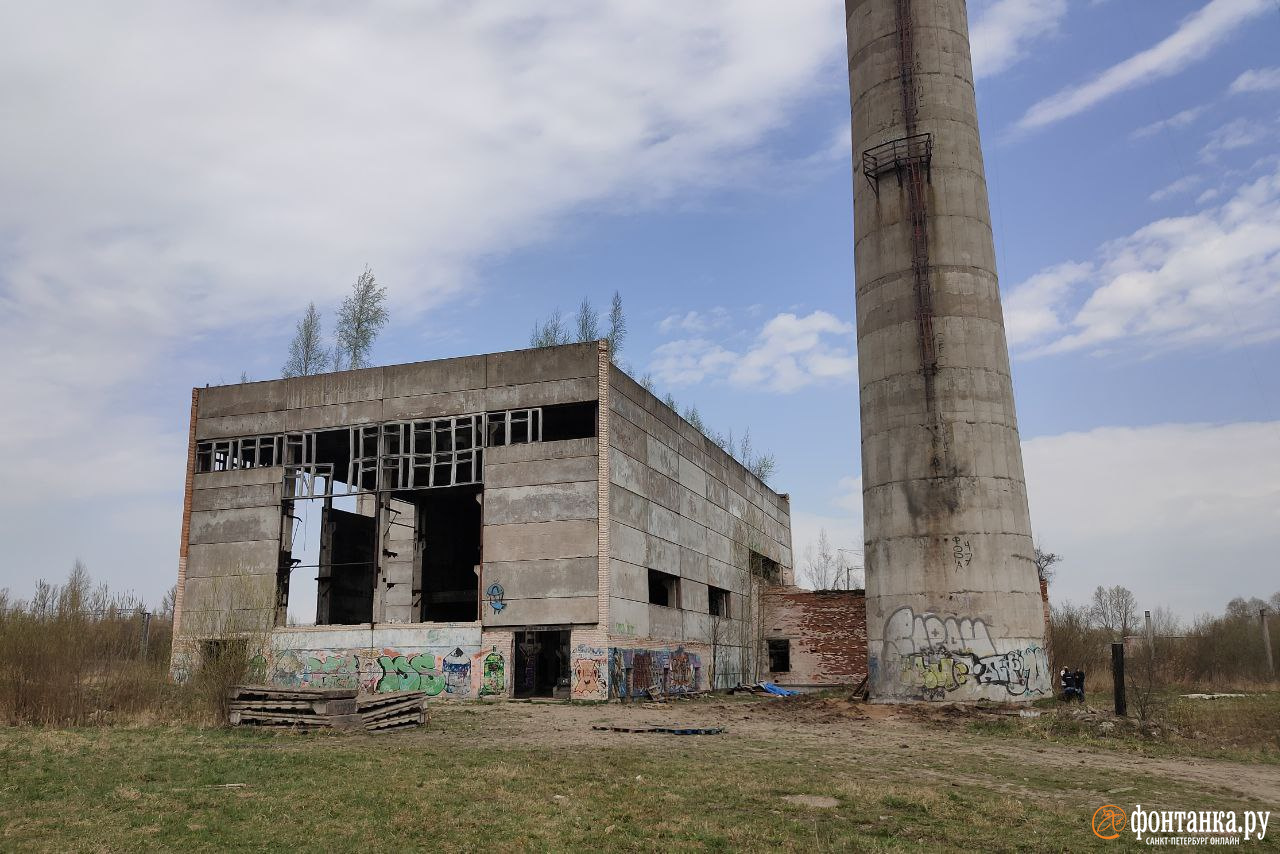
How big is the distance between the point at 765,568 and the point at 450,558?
1653cm

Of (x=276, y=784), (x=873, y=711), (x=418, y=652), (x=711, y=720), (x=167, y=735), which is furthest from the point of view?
(x=418, y=652)

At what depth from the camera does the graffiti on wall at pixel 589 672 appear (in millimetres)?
28234

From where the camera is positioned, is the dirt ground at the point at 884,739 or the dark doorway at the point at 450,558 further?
the dark doorway at the point at 450,558

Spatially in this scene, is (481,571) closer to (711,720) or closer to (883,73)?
(711,720)

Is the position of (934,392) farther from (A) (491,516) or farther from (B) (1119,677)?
(A) (491,516)

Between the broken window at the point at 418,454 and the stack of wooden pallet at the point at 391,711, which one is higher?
the broken window at the point at 418,454

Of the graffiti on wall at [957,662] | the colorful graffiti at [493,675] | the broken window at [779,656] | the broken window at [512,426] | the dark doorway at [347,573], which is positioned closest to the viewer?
the graffiti on wall at [957,662]

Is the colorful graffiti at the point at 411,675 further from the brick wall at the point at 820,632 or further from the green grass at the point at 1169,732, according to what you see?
the brick wall at the point at 820,632

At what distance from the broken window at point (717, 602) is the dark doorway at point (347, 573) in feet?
46.0

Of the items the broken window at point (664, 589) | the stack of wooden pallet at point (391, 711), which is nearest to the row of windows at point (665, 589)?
the broken window at point (664, 589)

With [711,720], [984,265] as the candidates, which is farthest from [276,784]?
[984,265]

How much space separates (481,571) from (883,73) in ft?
66.3

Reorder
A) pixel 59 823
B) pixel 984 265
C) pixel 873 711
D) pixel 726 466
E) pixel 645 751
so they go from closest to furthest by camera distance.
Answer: pixel 59 823 < pixel 645 751 < pixel 873 711 < pixel 984 265 < pixel 726 466

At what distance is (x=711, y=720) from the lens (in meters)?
23.2
